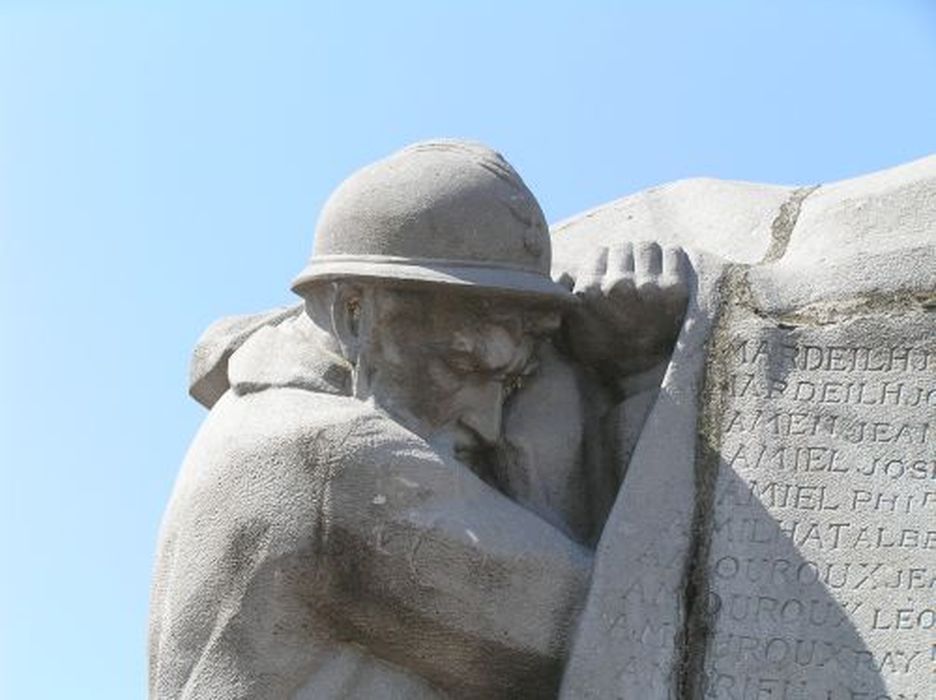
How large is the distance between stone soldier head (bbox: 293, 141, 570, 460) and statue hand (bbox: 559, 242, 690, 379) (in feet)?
0.41

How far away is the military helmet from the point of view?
24.1ft

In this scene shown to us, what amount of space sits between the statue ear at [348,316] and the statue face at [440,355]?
0.14 ft

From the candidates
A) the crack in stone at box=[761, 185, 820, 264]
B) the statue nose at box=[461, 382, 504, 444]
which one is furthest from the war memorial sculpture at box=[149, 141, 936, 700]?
the crack in stone at box=[761, 185, 820, 264]

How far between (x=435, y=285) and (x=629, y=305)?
0.55 m

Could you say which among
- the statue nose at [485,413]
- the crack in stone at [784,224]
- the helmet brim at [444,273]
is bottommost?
the statue nose at [485,413]

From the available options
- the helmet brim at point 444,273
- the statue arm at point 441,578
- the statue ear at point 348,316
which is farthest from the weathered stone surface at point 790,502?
the statue ear at point 348,316

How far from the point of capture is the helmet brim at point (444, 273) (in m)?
7.32

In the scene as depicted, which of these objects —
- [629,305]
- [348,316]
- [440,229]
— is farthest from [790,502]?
[348,316]

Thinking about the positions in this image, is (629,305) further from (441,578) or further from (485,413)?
(441,578)

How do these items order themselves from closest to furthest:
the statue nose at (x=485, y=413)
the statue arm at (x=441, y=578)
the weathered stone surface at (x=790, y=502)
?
the weathered stone surface at (x=790, y=502) < the statue arm at (x=441, y=578) < the statue nose at (x=485, y=413)

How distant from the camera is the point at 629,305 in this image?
7520mm

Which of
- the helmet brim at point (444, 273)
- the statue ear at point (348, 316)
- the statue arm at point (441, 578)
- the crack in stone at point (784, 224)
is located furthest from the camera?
the crack in stone at point (784, 224)

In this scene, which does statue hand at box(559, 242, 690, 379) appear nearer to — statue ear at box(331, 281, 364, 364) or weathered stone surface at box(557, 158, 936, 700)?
weathered stone surface at box(557, 158, 936, 700)

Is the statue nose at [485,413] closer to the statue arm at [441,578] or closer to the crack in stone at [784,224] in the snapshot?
the statue arm at [441,578]
